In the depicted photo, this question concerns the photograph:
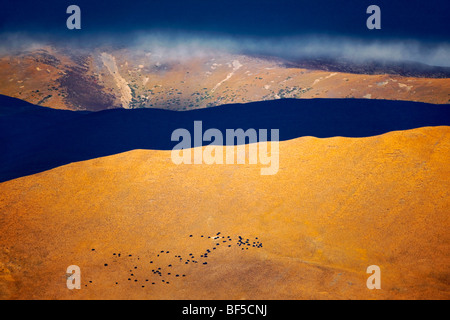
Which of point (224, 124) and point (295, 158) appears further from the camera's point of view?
point (224, 124)

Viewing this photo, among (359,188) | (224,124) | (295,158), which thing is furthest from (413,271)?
(224,124)

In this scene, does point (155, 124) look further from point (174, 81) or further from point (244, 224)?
point (174, 81)

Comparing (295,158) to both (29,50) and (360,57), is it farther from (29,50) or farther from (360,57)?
(29,50)

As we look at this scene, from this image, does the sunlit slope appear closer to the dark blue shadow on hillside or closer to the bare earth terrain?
the dark blue shadow on hillside

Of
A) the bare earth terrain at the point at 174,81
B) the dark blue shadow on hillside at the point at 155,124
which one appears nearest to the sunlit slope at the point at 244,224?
the dark blue shadow on hillside at the point at 155,124

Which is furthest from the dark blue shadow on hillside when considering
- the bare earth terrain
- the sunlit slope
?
the bare earth terrain

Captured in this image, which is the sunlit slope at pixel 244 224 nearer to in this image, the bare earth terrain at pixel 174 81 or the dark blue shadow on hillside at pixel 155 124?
the dark blue shadow on hillside at pixel 155 124
